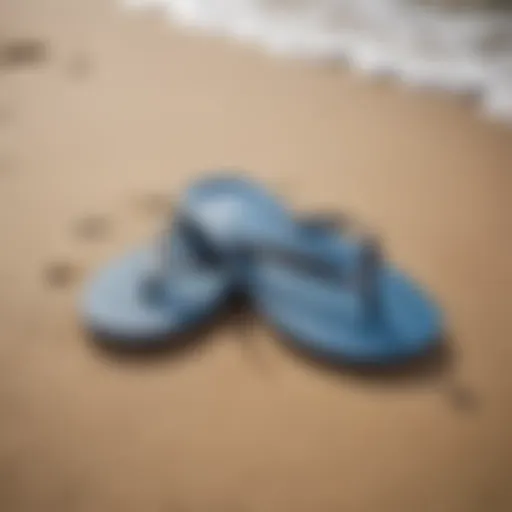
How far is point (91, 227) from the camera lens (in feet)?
3.43

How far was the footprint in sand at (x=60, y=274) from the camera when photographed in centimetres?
96

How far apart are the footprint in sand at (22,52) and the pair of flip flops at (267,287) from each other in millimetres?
508

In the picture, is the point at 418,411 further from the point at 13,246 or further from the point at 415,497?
the point at 13,246

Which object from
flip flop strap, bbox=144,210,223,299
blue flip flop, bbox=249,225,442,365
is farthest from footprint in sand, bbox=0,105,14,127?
blue flip flop, bbox=249,225,442,365

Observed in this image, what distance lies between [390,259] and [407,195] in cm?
14

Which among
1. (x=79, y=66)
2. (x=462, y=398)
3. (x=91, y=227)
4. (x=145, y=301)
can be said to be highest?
(x=79, y=66)

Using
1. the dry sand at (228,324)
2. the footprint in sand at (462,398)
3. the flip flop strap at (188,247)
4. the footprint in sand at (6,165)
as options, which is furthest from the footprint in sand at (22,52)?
the footprint in sand at (462,398)

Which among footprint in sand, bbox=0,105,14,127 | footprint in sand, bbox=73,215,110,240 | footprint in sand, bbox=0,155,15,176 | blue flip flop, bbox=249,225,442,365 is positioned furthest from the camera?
footprint in sand, bbox=0,105,14,127

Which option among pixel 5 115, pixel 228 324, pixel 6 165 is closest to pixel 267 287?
pixel 228 324

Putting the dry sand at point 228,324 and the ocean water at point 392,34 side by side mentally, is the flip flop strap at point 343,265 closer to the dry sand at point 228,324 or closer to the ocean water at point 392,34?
the dry sand at point 228,324

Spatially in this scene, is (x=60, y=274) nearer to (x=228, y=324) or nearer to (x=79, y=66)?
(x=228, y=324)

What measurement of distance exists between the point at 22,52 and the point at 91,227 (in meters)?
0.49

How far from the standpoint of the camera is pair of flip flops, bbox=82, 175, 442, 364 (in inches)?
34.5

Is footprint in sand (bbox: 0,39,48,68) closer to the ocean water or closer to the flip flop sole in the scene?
the ocean water
